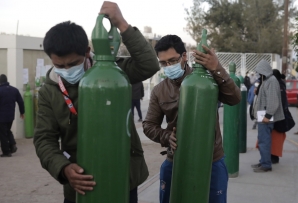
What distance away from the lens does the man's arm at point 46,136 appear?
2266 millimetres

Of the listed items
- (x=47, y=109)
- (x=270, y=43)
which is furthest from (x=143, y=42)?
(x=270, y=43)

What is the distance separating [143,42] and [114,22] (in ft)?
0.67

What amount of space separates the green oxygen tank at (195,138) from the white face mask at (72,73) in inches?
21.4

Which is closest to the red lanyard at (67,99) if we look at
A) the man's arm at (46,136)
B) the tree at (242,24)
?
the man's arm at (46,136)

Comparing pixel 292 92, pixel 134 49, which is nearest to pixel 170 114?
pixel 134 49

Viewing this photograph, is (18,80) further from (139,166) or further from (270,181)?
(139,166)

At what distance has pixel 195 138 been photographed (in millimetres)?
2352

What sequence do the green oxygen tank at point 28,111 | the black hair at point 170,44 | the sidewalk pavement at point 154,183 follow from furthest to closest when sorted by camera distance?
the green oxygen tank at point 28,111 → the sidewalk pavement at point 154,183 → the black hair at point 170,44

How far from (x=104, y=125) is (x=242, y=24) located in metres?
35.7

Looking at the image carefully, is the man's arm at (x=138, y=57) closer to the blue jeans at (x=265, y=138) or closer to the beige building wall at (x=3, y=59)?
the blue jeans at (x=265, y=138)

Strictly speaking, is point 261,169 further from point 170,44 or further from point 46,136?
point 46,136

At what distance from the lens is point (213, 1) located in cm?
3681

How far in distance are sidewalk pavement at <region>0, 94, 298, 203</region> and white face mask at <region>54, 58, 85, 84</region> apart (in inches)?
149

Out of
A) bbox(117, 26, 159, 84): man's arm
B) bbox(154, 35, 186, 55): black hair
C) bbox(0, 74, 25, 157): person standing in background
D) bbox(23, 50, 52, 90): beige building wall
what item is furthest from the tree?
bbox(117, 26, 159, 84): man's arm
